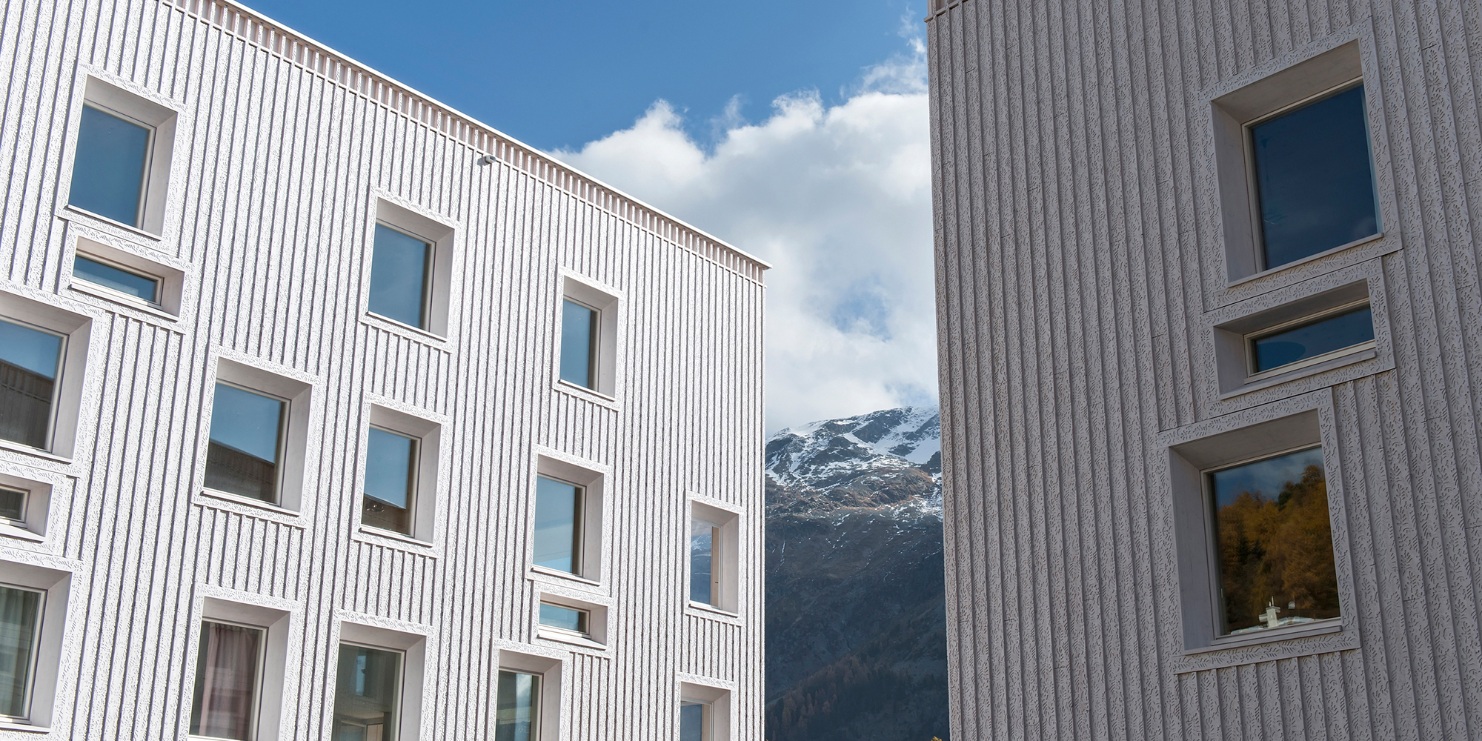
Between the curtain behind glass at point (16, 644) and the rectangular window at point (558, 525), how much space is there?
679 cm

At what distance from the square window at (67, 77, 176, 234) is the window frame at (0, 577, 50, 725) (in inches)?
165

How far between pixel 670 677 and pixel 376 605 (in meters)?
5.03

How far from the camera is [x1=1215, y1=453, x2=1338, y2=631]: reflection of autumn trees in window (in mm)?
10391

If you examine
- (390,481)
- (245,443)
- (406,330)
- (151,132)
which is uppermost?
(151,132)

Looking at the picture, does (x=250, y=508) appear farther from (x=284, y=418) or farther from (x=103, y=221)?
(x=103, y=221)

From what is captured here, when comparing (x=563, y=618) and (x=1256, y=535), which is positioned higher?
(x=563, y=618)

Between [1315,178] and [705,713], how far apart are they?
13387 millimetres

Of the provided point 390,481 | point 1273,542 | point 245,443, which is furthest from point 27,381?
point 1273,542

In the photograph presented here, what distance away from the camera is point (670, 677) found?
20.9 m

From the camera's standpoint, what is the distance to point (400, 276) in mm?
19406

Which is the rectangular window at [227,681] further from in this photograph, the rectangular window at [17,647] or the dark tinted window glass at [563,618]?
the dark tinted window glass at [563,618]

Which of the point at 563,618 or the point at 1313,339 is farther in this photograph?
the point at 563,618

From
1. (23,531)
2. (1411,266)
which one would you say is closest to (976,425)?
(1411,266)

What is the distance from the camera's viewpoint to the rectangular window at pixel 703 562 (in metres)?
22.3
